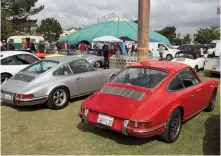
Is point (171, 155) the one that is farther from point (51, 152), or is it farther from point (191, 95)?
point (51, 152)

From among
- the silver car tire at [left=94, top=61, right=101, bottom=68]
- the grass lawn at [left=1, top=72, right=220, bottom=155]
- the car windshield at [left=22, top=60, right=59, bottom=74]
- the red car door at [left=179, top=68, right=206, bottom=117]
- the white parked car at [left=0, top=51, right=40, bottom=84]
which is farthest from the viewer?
the silver car tire at [left=94, top=61, right=101, bottom=68]

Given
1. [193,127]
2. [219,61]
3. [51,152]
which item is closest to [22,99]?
[51,152]

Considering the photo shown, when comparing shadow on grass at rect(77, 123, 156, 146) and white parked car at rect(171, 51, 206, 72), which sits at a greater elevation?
white parked car at rect(171, 51, 206, 72)

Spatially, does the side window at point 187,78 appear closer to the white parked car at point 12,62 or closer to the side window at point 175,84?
the side window at point 175,84

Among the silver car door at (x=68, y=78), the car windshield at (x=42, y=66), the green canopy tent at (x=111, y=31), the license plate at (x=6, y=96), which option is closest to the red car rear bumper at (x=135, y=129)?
the silver car door at (x=68, y=78)

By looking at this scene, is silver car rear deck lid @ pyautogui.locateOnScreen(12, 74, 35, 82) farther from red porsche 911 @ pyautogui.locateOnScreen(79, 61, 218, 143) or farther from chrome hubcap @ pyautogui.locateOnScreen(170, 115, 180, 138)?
chrome hubcap @ pyautogui.locateOnScreen(170, 115, 180, 138)

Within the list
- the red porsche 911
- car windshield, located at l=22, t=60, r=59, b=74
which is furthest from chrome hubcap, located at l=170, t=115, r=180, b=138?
car windshield, located at l=22, t=60, r=59, b=74

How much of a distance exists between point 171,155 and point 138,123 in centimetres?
76

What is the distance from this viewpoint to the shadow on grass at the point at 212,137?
15.1 ft

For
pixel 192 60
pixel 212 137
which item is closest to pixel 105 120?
pixel 212 137

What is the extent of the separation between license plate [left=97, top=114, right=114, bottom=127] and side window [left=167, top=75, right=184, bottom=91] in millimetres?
1273

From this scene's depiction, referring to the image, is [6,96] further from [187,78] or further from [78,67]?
[187,78]

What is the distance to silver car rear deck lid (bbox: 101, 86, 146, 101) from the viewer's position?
495cm

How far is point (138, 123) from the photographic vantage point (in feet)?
14.5
